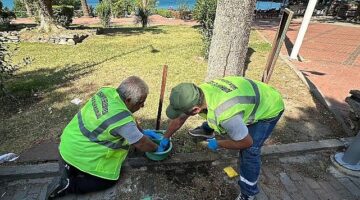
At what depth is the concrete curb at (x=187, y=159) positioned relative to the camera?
10.9 ft

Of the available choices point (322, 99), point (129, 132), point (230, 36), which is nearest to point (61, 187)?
point (129, 132)

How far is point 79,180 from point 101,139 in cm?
58

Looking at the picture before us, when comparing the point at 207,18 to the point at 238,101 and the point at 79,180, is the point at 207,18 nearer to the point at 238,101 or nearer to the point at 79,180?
the point at 238,101

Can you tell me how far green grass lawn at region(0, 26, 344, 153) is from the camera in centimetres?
435

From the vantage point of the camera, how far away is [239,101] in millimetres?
2357

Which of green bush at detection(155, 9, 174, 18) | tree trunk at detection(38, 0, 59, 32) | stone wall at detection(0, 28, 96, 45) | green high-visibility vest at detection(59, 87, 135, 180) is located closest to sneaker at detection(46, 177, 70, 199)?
green high-visibility vest at detection(59, 87, 135, 180)

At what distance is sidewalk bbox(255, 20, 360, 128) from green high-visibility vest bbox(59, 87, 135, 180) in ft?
13.7

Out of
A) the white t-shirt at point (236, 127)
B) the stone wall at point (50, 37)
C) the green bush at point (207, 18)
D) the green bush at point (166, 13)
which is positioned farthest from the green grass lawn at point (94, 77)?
the green bush at point (166, 13)

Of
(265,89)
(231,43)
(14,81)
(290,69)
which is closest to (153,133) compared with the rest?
(265,89)

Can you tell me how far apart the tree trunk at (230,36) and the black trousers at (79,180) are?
2.87 m

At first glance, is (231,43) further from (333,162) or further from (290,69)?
(290,69)

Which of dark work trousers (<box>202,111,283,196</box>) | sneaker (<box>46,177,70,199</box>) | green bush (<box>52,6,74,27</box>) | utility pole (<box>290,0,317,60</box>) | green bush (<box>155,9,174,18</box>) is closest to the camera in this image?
dark work trousers (<box>202,111,283,196</box>)

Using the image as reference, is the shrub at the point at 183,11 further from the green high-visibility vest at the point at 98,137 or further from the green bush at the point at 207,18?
the green high-visibility vest at the point at 98,137

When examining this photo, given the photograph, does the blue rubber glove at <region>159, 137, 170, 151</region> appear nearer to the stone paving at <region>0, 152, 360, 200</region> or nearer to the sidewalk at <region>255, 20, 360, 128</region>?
the stone paving at <region>0, 152, 360, 200</region>
